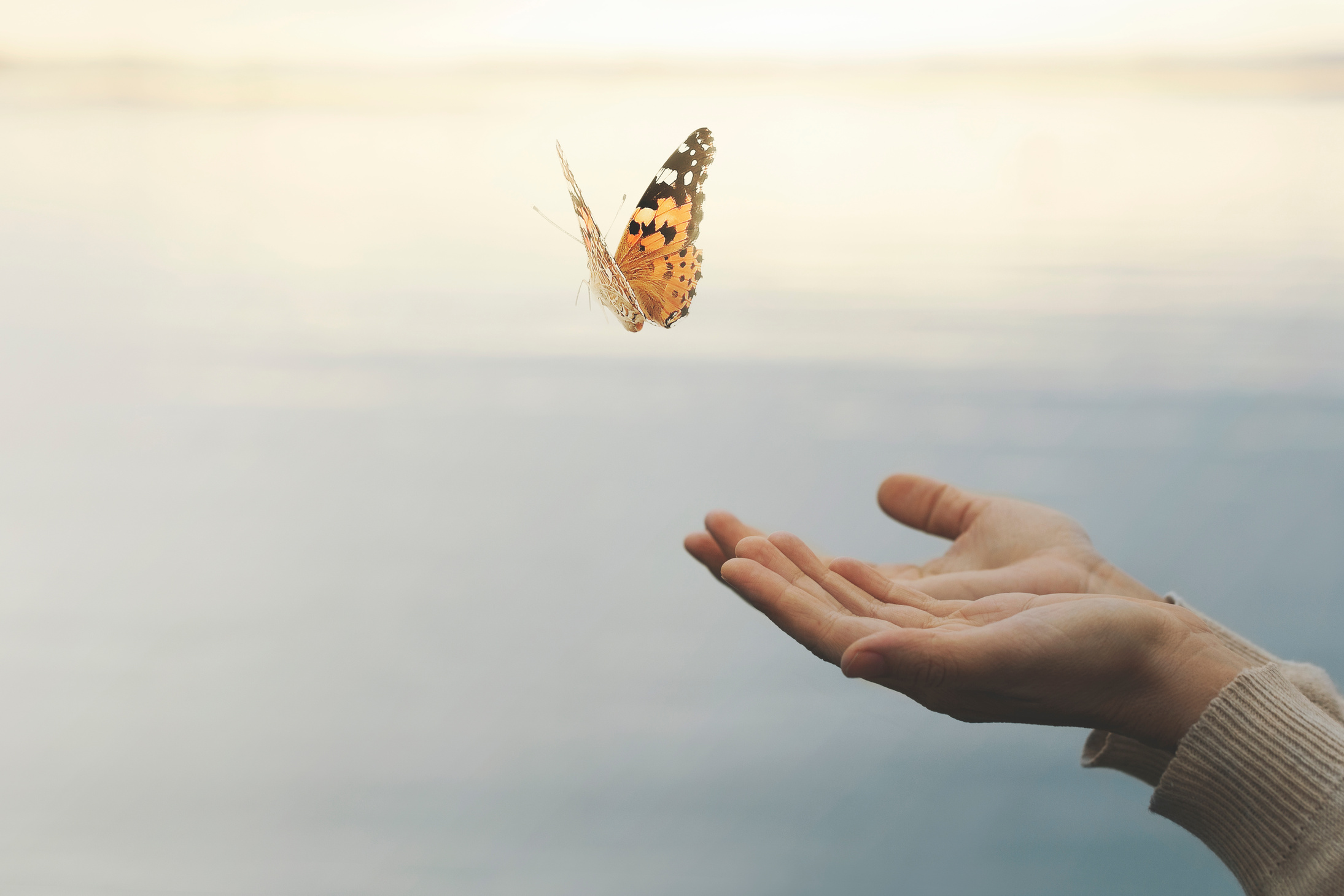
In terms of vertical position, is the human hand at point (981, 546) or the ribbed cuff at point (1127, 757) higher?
the human hand at point (981, 546)

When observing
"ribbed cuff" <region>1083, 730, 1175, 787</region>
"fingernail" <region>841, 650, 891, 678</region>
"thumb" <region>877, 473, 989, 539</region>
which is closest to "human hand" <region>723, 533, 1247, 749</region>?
"fingernail" <region>841, 650, 891, 678</region>

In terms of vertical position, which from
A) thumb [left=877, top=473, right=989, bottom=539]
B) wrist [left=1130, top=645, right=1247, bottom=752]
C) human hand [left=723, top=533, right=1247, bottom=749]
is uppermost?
thumb [left=877, top=473, right=989, bottom=539]

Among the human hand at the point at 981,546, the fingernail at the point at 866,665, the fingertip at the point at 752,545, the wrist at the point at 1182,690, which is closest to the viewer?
the fingernail at the point at 866,665

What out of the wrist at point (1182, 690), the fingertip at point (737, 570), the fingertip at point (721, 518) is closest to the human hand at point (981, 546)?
the fingertip at point (721, 518)

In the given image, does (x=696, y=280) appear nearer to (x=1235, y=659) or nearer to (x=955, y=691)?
(x=955, y=691)

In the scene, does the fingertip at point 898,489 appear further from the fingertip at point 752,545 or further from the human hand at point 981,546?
the fingertip at point 752,545

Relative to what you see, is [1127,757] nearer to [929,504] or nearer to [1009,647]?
[1009,647]

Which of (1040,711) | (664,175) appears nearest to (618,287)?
(664,175)

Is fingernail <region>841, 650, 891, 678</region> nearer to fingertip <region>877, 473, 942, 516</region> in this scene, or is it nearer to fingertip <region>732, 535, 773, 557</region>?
fingertip <region>732, 535, 773, 557</region>
